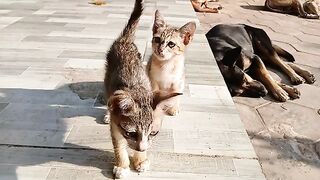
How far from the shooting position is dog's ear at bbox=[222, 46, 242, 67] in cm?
489

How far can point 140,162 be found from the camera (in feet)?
8.96

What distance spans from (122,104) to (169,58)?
1355mm

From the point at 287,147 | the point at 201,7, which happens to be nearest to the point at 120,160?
the point at 287,147

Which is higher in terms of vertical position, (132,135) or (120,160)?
(132,135)

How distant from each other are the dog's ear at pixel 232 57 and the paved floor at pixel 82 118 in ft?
0.71

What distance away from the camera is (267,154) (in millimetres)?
3555

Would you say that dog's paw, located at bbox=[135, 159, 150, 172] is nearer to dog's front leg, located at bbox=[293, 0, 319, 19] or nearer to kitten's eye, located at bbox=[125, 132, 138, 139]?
kitten's eye, located at bbox=[125, 132, 138, 139]

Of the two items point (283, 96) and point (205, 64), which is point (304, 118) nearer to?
point (283, 96)

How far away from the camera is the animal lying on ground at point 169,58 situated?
11.0ft

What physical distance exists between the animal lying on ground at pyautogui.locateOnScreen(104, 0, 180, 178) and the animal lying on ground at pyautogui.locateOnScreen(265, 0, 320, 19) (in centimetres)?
861

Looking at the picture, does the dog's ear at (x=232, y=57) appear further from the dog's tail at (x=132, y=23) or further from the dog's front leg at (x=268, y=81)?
the dog's tail at (x=132, y=23)

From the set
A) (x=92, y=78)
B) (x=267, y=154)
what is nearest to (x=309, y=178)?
(x=267, y=154)

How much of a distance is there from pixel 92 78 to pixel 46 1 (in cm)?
529

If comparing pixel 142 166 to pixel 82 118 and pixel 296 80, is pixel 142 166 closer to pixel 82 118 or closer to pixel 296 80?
pixel 82 118
